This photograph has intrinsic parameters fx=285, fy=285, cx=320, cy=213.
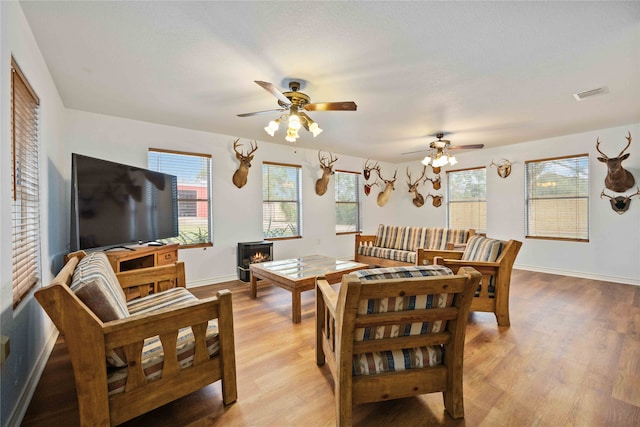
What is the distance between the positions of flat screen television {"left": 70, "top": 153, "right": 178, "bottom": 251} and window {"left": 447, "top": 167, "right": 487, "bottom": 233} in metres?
5.72

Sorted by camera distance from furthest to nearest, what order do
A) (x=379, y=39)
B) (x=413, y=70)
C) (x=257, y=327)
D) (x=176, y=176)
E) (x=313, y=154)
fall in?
(x=313, y=154), (x=176, y=176), (x=257, y=327), (x=413, y=70), (x=379, y=39)

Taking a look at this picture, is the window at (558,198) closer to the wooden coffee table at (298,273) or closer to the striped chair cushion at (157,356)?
the wooden coffee table at (298,273)

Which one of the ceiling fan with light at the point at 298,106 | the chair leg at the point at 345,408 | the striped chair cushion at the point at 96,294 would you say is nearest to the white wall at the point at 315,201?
the ceiling fan with light at the point at 298,106

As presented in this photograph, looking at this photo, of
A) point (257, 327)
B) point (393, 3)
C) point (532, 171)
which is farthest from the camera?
point (532, 171)

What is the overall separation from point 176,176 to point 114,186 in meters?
1.23

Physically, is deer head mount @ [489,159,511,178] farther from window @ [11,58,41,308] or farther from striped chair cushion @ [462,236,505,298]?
window @ [11,58,41,308]

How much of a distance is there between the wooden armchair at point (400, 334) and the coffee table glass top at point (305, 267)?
5.61 feet

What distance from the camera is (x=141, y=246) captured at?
3436mm

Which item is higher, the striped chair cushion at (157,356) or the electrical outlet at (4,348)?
the electrical outlet at (4,348)

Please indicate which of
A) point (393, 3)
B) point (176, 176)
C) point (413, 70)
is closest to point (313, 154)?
point (176, 176)

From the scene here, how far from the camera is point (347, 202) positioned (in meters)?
6.72

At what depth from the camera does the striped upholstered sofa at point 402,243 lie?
16.5 ft

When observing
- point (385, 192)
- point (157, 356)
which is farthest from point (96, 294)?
point (385, 192)

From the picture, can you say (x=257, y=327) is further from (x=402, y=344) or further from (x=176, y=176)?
(x=176, y=176)
